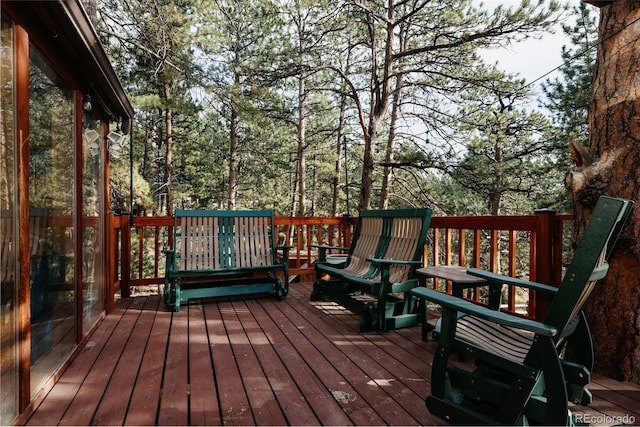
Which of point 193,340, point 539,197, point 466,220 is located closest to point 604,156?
point 466,220

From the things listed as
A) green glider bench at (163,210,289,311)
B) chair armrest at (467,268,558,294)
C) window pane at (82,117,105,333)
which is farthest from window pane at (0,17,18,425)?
chair armrest at (467,268,558,294)

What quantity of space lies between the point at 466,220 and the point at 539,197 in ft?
20.9

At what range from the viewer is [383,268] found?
3.00 meters

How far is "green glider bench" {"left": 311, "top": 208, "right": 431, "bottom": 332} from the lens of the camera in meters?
3.04

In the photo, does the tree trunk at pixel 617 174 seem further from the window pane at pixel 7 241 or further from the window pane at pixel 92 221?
the window pane at pixel 92 221

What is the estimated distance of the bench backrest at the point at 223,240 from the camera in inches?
158

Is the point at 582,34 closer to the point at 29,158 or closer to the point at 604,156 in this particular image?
the point at 604,156

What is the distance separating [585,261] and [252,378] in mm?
1827

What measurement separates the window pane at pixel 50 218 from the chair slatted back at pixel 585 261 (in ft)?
8.04

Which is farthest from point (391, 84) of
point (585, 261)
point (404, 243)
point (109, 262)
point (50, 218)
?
point (585, 261)

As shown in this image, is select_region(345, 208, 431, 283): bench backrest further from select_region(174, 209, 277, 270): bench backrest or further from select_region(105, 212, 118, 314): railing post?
select_region(105, 212, 118, 314): railing post

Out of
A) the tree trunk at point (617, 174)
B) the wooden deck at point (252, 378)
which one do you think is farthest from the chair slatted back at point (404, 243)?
the tree trunk at point (617, 174)

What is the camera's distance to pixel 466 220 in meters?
3.39

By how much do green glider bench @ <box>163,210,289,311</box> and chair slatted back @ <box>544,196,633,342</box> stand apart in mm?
3169
